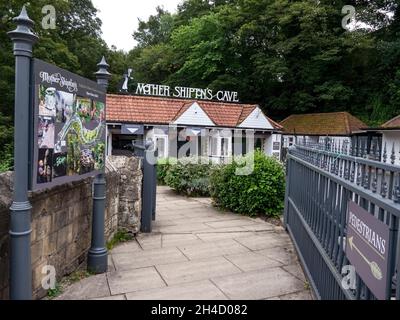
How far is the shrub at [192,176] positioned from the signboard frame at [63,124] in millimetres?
6365

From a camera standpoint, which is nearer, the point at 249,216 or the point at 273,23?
the point at 249,216

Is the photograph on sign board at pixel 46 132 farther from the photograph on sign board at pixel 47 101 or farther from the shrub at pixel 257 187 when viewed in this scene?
the shrub at pixel 257 187

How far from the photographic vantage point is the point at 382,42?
28.3 metres

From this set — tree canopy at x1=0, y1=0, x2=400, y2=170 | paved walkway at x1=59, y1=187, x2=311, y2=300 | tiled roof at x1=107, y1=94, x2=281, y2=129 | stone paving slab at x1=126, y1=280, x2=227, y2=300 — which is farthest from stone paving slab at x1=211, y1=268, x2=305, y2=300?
tree canopy at x1=0, y1=0, x2=400, y2=170

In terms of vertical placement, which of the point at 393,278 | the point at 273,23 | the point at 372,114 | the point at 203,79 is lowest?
the point at 393,278

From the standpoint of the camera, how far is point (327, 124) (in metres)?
25.6

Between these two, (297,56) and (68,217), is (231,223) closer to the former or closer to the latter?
(68,217)

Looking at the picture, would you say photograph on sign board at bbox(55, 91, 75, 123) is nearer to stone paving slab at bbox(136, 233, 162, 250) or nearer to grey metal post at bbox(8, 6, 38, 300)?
grey metal post at bbox(8, 6, 38, 300)

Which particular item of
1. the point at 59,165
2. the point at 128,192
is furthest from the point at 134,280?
the point at 128,192

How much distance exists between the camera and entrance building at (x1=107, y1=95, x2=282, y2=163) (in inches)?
703

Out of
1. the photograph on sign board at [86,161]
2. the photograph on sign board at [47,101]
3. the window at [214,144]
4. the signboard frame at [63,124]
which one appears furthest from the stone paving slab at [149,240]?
the window at [214,144]

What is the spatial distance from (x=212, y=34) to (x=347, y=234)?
3154 cm

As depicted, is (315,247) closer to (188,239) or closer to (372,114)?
(188,239)
